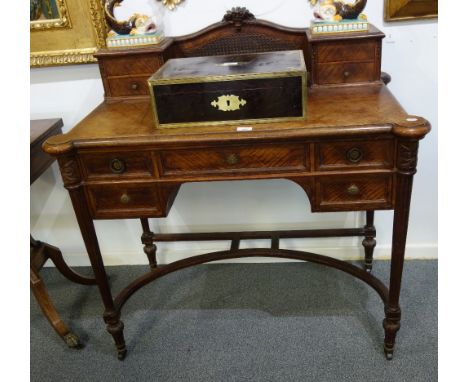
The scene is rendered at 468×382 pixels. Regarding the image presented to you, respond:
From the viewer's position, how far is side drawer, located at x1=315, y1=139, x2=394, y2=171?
140cm

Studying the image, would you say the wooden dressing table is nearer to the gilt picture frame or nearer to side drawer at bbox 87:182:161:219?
side drawer at bbox 87:182:161:219

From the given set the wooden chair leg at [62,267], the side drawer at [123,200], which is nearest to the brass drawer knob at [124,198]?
the side drawer at [123,200]

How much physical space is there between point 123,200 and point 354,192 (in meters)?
0.76

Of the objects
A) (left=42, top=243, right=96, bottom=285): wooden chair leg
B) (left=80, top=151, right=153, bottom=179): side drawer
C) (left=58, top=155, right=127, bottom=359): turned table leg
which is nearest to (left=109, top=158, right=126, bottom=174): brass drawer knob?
(left=80, top=151, right=153, bottom=179): side drawer

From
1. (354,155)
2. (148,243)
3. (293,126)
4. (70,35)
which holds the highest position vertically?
(70,35)

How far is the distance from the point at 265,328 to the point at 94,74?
1328mm

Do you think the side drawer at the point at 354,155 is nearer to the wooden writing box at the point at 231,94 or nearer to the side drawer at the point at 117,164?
the wooden writing box at the point at 231,94

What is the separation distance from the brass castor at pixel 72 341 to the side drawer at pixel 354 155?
1290 mm

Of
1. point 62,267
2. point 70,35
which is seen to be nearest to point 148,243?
point 62,267

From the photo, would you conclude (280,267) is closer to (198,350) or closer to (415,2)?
(198,350)

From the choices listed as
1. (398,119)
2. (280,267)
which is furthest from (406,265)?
(398,119)

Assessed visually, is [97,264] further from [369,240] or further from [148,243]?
[369,240]

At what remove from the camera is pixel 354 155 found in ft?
4.65

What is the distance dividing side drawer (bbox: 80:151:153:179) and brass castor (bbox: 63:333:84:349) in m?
0.84
